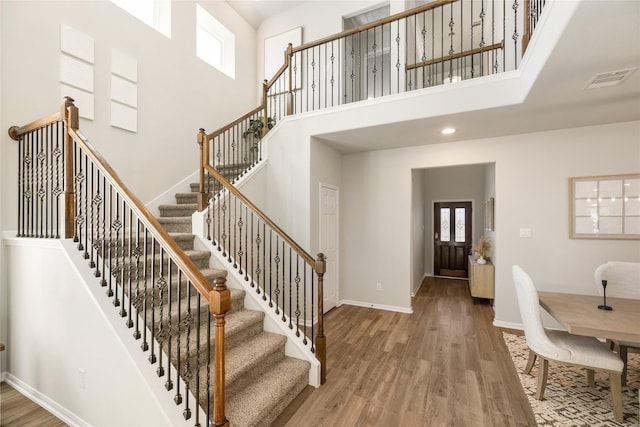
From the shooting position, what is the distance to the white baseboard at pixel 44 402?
7.10 feet

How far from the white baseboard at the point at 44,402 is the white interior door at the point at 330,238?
3.15 metres

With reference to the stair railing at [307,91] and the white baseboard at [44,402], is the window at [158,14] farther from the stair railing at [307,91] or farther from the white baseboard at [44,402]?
the white baseboard at [44,402]

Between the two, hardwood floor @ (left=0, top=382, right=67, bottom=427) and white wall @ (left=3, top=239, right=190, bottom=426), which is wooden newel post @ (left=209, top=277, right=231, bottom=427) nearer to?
white wall @ (left=3, top=239, right=190, bottom=426)

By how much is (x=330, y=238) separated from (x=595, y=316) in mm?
3264

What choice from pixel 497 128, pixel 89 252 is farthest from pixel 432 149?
pixel 89 252

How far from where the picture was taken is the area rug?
2.21 metres

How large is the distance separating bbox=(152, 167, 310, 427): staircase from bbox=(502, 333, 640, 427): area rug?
1.94 meters

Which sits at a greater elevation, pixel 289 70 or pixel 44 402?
pixel 289 70

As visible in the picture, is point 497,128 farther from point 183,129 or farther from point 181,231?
point 183,129

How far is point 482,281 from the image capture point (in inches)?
201

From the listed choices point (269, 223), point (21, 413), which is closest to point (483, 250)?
point (269, 223)

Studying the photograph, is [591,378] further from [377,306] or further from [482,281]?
[377,306]

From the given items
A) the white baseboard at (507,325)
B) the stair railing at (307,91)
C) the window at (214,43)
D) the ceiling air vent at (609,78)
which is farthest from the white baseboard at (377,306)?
the window at (214,43)

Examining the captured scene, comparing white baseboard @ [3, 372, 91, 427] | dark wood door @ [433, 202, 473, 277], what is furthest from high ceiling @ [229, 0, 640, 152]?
white baseboard @ [3, 372, 91, 427]
